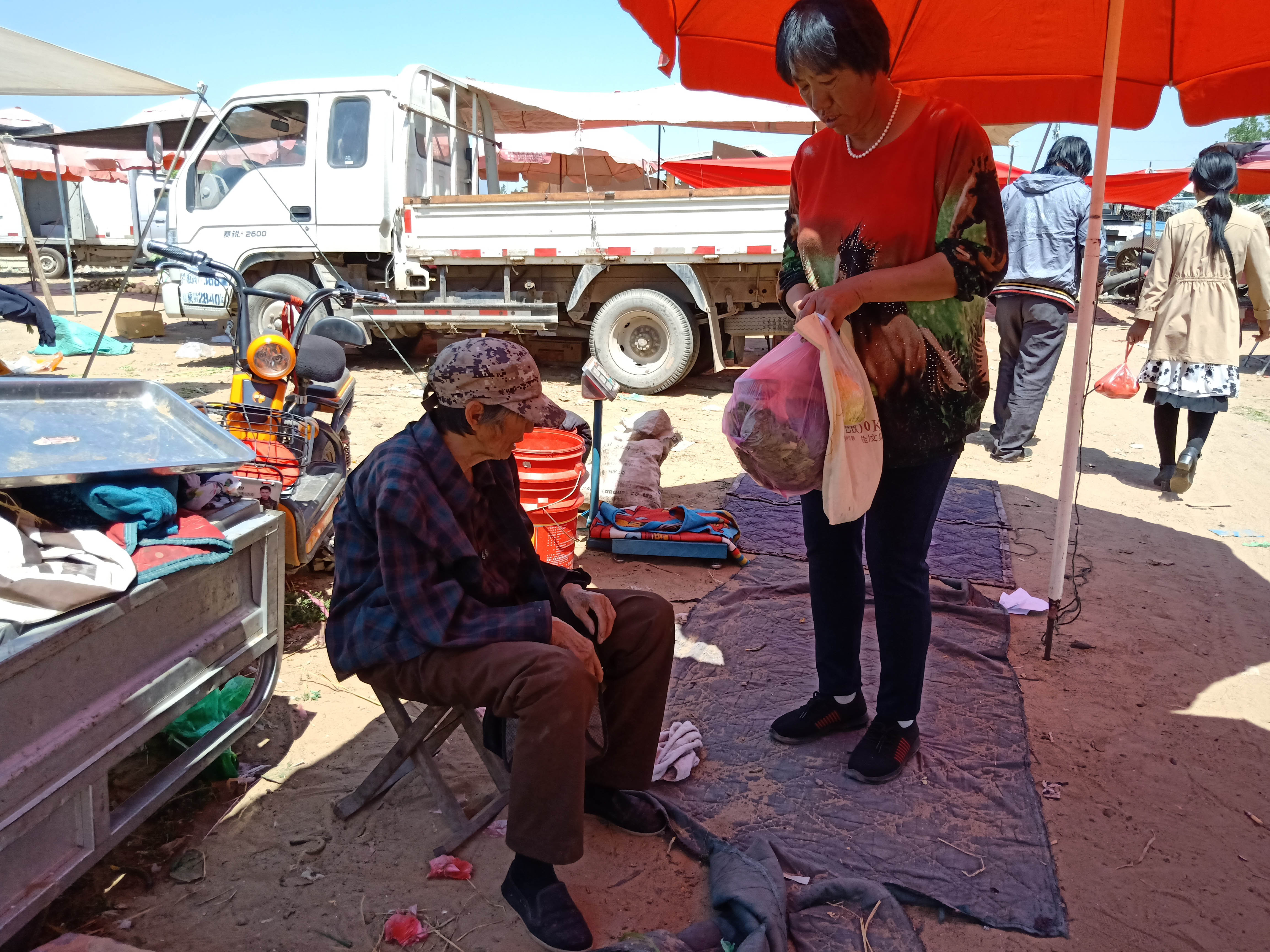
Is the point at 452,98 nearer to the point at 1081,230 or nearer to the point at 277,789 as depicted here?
the point at 1081,230

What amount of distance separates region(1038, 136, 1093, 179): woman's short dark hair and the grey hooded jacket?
0.06 m

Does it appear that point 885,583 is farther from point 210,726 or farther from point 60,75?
point 60,75

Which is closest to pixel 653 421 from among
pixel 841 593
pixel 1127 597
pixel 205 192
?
pixel 1127 597

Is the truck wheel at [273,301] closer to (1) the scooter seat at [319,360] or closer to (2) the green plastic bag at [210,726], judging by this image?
(1) the scooter seat at [319,360]

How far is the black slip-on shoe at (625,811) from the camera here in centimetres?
240

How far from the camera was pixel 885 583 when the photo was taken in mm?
2494

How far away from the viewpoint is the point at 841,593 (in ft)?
8.75

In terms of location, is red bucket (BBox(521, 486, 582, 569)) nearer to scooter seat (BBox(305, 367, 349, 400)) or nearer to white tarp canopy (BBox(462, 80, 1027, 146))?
scooter seat (BBox(305, 367, 349, 400))

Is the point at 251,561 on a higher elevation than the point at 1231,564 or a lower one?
higher

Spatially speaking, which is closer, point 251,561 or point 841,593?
point 251,561

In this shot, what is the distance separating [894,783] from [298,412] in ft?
9.89

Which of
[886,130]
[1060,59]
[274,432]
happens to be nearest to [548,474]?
[274,432]

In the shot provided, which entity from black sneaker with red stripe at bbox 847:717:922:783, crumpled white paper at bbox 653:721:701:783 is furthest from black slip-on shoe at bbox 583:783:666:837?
black sneaker with red stripe at bbox 847:717:922:783

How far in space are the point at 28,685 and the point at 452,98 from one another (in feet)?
27.9
